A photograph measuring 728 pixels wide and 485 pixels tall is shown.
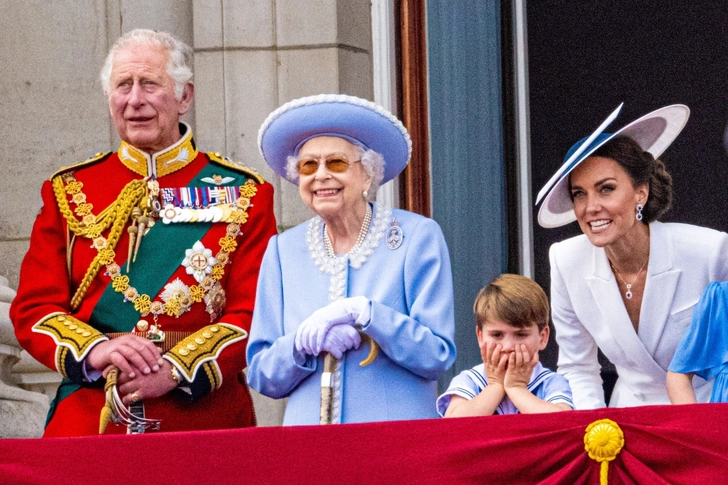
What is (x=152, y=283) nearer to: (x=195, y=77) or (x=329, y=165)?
(x=329, y=165)

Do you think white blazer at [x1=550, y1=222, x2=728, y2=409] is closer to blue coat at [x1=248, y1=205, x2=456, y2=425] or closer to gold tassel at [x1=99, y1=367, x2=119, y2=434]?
blue coat at [x1=248, y1=205, x2=456, y2=425]

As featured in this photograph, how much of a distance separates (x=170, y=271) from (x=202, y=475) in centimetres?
106

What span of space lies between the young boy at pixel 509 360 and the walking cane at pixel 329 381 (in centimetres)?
24

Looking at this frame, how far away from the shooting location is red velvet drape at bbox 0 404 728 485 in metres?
3.33

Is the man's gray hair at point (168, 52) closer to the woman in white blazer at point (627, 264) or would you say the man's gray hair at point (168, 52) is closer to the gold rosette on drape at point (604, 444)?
the woman in white blazer at point (627, 264)

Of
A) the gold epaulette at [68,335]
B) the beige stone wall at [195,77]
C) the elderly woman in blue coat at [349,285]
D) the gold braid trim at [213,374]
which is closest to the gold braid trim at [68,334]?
the gold epaulette at [68,335]

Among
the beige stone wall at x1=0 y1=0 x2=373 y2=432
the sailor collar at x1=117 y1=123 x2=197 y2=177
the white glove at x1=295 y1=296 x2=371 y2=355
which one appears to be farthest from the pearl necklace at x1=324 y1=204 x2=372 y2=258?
the beige stone wall at x1=0 y1=0 x2=373 y2=432

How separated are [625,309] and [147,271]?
52.0 inches

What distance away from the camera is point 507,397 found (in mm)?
3926

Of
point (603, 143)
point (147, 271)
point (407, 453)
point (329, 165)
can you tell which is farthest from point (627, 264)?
point (147, 271)

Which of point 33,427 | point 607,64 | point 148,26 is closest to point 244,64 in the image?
point 148,26

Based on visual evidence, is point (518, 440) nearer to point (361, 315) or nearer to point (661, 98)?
point (361, 315)

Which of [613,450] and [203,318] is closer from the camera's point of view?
[613,450]

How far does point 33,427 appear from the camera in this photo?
5.55m
